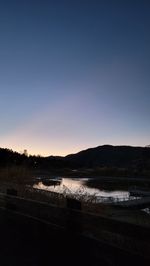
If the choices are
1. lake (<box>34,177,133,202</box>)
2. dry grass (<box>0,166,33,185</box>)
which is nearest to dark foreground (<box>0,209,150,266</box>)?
lake (<box>34,177,133,202</box>)

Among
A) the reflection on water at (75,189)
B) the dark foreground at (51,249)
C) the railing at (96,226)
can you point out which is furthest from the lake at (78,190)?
the dark foreground at (51,249)

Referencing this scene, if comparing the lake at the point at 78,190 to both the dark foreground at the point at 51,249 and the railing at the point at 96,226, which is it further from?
the dark foreground at the point at 51,249

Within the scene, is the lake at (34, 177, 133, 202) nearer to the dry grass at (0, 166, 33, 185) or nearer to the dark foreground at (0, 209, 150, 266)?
the dry grass at (0, 166, 33, 185)

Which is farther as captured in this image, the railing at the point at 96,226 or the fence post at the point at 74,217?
the fence post at the point at 74,217

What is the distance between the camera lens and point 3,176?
86.6ft

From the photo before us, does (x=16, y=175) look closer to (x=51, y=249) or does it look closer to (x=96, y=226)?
(x=96, y=226)

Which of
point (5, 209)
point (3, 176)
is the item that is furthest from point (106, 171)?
point (5, 209)

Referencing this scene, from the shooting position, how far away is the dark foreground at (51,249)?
676cm

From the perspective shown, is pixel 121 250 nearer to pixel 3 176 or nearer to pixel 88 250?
pixel 88 250

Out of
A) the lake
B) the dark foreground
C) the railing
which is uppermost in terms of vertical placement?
the lake

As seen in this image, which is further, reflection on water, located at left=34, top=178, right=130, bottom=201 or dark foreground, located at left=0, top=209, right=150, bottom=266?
reflection on water, located at left=34, top=178, right=130, bottom=201

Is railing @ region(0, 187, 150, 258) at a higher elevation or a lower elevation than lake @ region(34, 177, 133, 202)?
lower

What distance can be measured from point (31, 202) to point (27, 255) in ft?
14.0

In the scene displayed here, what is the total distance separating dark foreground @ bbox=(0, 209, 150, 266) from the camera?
6.76m
